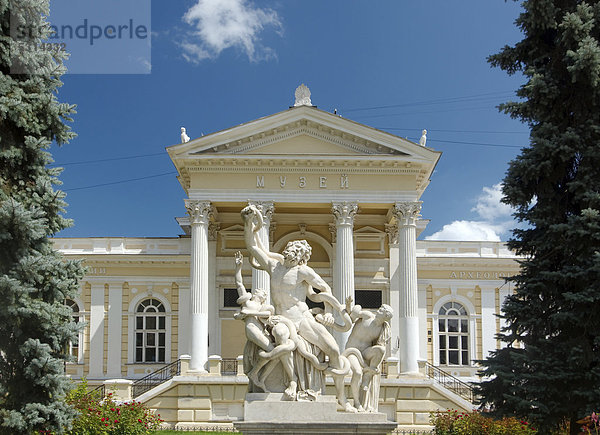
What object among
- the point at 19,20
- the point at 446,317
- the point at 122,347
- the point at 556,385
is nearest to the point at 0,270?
the point at 19,20

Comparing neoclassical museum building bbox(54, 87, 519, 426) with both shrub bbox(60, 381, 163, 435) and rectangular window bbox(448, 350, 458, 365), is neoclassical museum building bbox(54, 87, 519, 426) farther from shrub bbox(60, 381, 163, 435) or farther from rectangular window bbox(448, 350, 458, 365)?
shrub bbox(60, 381, 163, 435)

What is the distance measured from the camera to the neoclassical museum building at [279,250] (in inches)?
1133

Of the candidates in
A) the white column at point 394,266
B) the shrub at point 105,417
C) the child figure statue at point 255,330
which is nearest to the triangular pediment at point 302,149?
the white column at point 394,266

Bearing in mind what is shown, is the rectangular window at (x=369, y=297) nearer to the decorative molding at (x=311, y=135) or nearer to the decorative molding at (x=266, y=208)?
the decorative molding at (x=266, y=208)

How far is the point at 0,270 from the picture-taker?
13477 millimetres

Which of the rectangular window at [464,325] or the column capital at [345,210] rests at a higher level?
the column capital at [345,210]

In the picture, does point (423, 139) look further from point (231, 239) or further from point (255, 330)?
point (255, 330)

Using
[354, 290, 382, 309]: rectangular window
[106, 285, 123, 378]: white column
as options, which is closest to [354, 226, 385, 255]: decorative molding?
[354, 290, 382, 309]: rectangular window

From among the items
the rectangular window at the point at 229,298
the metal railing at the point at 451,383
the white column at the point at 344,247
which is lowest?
the metal railing at the point at 451,383

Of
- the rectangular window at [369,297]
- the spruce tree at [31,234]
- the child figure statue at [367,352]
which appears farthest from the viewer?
the rectangular window at [369,297]

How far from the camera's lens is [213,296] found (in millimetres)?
33531

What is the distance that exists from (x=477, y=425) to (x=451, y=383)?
1064cm

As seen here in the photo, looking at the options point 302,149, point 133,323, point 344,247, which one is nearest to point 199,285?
point 344,247

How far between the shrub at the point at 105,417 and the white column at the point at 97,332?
1304 centimetres
